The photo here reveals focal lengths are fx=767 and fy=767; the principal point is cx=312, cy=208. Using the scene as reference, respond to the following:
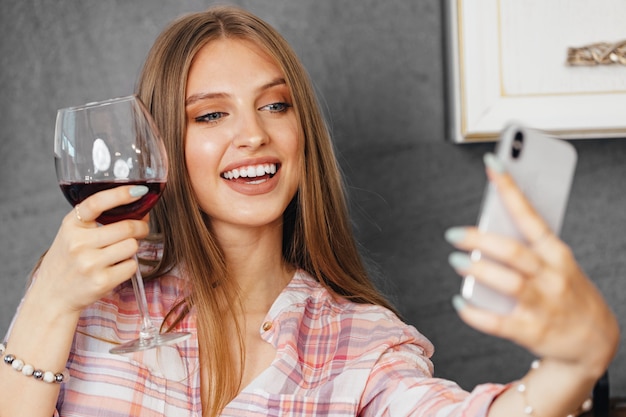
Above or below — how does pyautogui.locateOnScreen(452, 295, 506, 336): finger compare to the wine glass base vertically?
above

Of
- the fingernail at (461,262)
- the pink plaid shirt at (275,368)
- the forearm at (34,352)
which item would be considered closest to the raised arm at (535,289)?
the fingernail at (461,262)

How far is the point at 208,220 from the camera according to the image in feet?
5.24

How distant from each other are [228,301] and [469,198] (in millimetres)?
716

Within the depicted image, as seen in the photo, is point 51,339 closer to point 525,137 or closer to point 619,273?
point 525,137

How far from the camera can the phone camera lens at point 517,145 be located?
0.74 m

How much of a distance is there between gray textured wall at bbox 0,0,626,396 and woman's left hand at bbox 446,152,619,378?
122 cm

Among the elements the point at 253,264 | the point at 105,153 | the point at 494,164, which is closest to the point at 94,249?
the point at 105,153

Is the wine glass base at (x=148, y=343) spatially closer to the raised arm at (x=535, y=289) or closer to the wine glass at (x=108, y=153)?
the wine glass at (x=108, y=153)

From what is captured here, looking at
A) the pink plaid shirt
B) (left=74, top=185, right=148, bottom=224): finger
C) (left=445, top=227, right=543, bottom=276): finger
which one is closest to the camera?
(left=445, top=227, right=543, bottom=276): finger

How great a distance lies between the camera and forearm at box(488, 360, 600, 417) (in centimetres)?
79

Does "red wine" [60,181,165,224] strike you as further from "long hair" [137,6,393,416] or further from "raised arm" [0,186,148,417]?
"long hair" [137,6,393,416]

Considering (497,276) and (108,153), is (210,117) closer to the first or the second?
(108,153)

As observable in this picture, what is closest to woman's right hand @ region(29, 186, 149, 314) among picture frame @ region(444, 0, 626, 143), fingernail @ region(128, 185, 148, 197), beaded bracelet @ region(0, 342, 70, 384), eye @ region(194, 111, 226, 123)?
fingernail @ region(128, 185, 148, 197)

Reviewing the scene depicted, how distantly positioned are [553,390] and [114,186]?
26.1 inches
